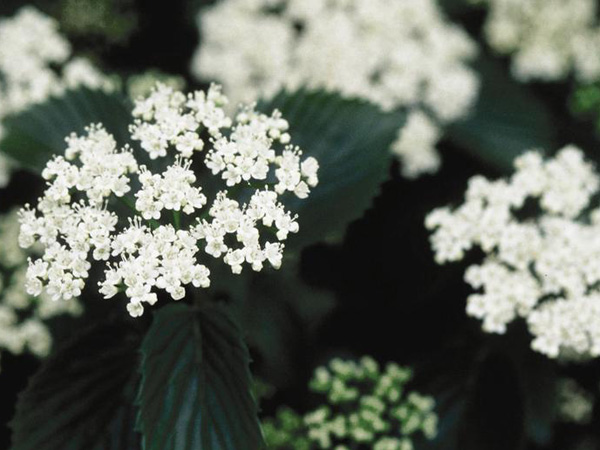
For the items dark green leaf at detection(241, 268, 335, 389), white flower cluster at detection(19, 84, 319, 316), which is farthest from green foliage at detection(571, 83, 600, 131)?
white flower cluster at detection(19, 84, 319, 316)

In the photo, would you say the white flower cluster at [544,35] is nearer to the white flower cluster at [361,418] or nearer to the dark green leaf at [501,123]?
the dark green leaf at [501,123]

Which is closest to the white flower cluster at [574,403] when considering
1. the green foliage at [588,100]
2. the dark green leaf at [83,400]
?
the green foliage at [588,100]

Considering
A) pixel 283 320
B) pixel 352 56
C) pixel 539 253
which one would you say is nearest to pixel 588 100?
pixel 352 56

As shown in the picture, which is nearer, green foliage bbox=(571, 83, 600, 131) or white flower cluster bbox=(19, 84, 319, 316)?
white flower cluster bbox=(19, 84, 319, 316)

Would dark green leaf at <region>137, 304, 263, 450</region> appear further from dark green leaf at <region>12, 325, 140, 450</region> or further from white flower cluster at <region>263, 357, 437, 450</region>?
white flower cluster at <region>263, 357, 437, 450</region>

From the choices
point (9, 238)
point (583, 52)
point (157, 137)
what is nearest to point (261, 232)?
point (157, 137)

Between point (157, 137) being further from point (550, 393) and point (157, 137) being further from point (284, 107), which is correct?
point (550, 393)
